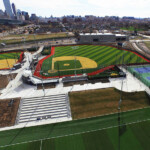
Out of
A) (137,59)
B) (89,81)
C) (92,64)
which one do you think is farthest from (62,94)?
(137,59)

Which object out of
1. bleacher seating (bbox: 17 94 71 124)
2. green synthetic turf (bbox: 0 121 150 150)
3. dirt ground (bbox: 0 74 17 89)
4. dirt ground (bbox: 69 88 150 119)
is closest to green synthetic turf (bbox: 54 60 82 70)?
dirt ground (bbox: 0 74 17 89)

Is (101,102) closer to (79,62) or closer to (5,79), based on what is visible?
(79,62)

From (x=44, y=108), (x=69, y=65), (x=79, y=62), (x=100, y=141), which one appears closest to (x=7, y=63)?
(x=69, y=65)

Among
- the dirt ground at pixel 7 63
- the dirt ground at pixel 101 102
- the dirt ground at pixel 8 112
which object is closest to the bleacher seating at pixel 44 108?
the dirt ground at pixel 8 112

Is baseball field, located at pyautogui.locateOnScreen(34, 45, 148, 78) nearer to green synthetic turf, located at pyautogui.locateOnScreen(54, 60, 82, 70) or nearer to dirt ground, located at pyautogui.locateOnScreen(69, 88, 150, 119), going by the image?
green synthetic turf, located at pyautogui.locateOnScreen(54, 60, 82, 70)

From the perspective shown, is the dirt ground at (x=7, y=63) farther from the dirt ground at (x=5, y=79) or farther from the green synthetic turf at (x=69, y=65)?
the green synthetic turf at (x=69, y=65)
